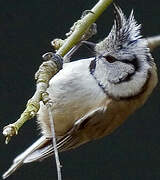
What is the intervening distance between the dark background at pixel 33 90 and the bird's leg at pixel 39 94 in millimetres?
1593

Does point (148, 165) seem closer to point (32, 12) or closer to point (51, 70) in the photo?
point (32, 12)

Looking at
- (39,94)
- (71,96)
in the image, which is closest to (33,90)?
(71,96)

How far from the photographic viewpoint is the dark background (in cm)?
383

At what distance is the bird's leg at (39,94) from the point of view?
1.86 meters

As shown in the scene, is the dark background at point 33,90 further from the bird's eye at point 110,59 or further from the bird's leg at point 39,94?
the bird's leg at point 39,94

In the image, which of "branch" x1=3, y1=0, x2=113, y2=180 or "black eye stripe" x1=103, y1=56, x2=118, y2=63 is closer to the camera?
"branch" x1=3, y1=0, x2=113, y2=180

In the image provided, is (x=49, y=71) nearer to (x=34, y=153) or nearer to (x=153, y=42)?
(x=153, y=42)

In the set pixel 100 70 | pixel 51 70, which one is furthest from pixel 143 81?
pixel 51 70

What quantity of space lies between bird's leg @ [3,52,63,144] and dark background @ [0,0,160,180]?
1.59 meters

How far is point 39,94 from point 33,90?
6.18 feet

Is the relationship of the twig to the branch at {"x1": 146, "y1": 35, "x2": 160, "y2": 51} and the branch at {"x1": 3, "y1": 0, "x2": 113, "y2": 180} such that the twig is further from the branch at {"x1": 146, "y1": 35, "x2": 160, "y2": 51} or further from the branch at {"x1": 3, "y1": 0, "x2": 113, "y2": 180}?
the branch at {"x1": 146, "y1": 35, "x2": 160, "y2": 51}

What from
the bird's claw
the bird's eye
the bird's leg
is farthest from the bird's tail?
the bird's claw

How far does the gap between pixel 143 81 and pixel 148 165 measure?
1.59m

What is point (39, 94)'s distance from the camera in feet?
6.29
